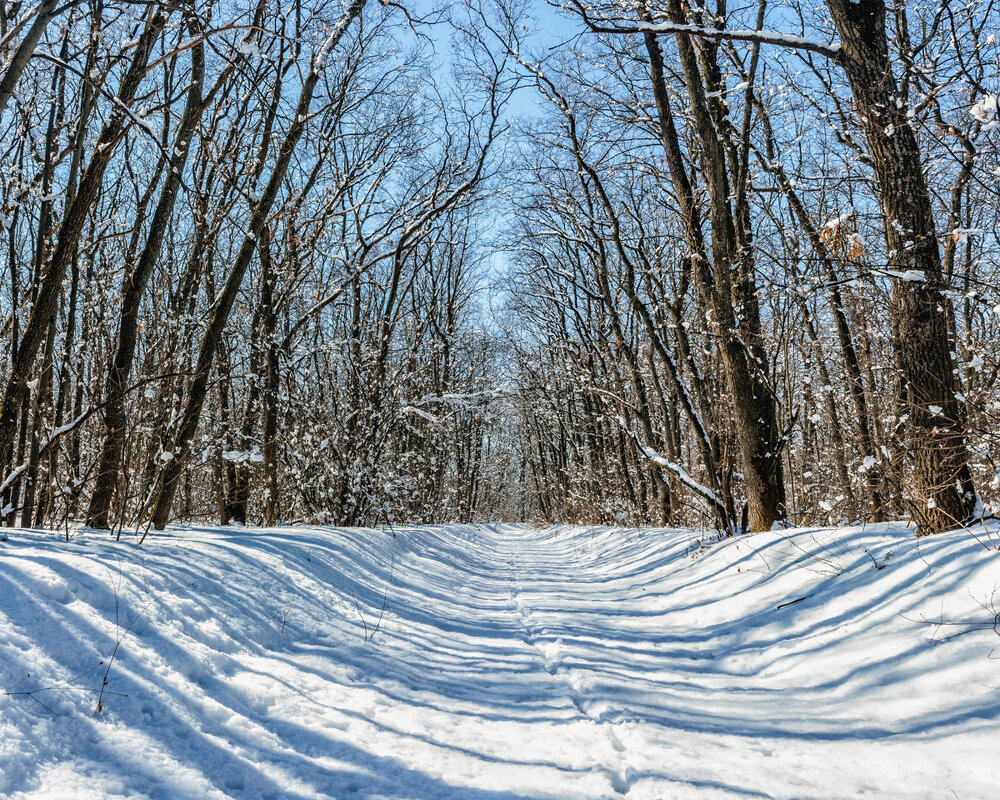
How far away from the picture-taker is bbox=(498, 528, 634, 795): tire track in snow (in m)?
2.11

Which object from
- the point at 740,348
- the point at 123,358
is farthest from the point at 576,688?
the point at 740,348

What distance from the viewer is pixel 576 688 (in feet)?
9.80

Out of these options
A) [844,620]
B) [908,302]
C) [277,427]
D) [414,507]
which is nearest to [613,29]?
[908,302]

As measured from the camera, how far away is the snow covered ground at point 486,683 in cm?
196

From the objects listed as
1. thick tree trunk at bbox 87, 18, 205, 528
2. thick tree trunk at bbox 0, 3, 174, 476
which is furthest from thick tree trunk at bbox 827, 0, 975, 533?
thick tree trunk at bbox 87, 18, 205, 528

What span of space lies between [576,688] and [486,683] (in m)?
0.51

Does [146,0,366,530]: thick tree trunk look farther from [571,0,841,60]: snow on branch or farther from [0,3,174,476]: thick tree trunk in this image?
[571,0,841,60]: snow on branch

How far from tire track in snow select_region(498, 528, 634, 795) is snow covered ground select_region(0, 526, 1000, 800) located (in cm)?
2

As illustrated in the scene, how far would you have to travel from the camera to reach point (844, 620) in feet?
11.6

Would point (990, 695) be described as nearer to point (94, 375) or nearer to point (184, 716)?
point (184, 716)

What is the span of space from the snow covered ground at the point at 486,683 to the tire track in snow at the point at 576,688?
0.6 inches

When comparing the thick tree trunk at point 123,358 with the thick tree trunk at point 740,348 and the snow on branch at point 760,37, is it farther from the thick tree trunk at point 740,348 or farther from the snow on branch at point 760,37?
the thick tree trunk at point 740,348

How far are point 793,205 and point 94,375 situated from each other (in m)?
11.9

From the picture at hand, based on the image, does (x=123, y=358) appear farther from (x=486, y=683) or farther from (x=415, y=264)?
(x=415, y=264)
